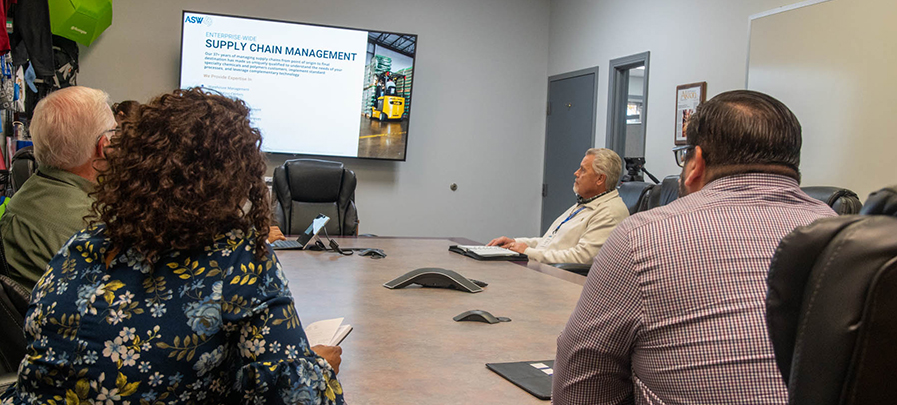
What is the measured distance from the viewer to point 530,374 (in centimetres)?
144

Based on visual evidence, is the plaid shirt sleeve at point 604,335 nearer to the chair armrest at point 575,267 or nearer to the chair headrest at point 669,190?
the chair armrest at point 575,267

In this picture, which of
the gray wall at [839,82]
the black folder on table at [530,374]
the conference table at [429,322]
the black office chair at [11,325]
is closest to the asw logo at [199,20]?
the conference table at [429,322]

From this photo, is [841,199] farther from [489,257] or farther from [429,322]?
[429,322]

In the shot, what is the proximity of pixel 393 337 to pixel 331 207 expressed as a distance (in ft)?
9.28

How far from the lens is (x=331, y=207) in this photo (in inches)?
175

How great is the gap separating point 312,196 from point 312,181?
97 mm

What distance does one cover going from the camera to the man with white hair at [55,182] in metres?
1.77

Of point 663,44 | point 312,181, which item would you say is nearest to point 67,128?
point 312,181

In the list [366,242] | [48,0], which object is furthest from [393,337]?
[48,0]

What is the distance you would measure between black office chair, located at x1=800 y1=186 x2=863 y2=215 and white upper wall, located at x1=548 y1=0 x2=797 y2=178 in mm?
1859

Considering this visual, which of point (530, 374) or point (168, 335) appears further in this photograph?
point (530, 374)

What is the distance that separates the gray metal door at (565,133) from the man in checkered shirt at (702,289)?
464cm

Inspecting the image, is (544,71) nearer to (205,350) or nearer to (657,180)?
(657,180)

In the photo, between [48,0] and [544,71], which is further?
[544,71]
